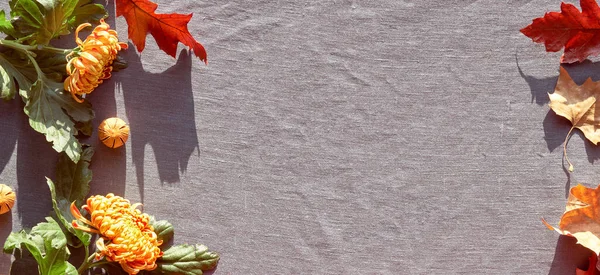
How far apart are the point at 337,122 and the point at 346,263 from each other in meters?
0.17

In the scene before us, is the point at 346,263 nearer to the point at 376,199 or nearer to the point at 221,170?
the point at 376,199

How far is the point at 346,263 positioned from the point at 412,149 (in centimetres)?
16

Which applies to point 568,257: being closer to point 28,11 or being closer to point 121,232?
point 121,232

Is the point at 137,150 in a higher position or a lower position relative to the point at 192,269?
higher

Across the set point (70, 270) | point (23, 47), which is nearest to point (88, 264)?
point (70, 270)

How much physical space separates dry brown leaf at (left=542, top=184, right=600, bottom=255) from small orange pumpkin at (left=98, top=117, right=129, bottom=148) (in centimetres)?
53

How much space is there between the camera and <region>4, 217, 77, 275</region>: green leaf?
0.74 metres

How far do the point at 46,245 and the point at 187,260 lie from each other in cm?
16

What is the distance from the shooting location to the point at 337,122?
0.83m

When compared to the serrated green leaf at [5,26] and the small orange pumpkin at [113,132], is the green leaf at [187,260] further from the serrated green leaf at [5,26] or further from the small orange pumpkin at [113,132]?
the serrated green leaf at [5,26]

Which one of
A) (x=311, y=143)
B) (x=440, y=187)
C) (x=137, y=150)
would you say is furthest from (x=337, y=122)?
(x=137, y=150)

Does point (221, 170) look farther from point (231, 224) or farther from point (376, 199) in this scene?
point (376, 199)

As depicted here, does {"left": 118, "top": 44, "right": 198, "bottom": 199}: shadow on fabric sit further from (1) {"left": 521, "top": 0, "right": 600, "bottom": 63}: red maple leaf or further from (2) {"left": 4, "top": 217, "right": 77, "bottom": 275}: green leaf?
(1) {"left": 521, "top": 0, "right": 600, "bottom": 63}: red maple leaf

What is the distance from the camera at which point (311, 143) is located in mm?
833
